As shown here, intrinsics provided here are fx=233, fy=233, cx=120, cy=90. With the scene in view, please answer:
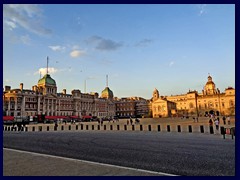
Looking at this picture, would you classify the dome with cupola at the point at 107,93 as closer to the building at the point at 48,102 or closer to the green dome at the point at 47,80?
the building at the point at 48,102

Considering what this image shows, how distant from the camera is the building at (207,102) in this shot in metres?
120

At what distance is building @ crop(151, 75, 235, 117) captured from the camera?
395ft

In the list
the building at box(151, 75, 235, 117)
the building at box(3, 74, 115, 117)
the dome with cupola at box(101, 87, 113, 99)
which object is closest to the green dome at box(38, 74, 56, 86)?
the building at box(3, 74, 115, 117)

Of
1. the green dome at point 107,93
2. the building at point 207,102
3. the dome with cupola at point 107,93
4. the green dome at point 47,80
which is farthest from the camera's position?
the green dome at point 107,93

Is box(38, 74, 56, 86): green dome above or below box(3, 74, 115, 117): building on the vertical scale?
above

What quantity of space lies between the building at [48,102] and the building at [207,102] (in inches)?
1384

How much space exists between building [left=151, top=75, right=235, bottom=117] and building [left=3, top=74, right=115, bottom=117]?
115ft

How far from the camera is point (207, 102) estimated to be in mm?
126750

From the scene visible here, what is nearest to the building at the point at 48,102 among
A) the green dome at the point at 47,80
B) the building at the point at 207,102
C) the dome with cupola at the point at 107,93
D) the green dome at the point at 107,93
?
the green dome at the point at 47,80

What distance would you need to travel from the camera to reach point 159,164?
8188 mm

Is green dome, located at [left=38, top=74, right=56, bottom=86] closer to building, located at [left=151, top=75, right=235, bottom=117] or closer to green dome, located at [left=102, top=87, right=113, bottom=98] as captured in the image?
green dome, located at [left=102, top=87, right=113, bottom=98]

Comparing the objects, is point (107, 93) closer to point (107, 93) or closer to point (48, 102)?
point (107, 93)
